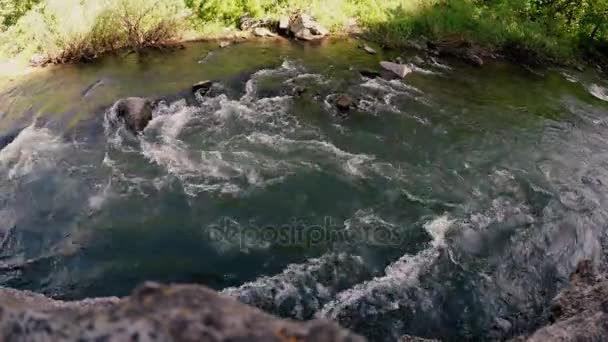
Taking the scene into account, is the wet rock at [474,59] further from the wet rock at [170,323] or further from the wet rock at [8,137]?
the wet rock at [170,323]

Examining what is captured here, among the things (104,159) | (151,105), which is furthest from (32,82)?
(104,159)

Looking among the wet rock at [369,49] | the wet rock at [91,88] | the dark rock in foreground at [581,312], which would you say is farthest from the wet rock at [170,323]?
the wet rock at [369,49]

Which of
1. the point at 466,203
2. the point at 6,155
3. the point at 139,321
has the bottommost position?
the point at 6,155

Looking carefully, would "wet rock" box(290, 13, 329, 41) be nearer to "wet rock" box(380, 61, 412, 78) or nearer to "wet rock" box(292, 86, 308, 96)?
"wet rock" box(380, 61, 412, 78)

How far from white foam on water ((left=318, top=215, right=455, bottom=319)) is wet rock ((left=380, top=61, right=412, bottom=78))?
9.43 metres

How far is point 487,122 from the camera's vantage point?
15.6 metres

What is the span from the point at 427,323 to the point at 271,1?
17.7m

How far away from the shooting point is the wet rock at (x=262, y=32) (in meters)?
21.4

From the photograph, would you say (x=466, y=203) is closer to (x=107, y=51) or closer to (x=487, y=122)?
(x=487, y=122)

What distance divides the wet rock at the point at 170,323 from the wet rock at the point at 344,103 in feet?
42.9

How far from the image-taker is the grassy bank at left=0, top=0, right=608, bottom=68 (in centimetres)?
1797

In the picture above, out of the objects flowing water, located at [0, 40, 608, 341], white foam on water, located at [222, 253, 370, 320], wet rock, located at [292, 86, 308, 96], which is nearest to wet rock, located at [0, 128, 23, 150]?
flowing water, located at [0, 40, 608, 341]

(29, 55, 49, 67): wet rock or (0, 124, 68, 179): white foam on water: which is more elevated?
(29, 55, 49, 67): wet rock

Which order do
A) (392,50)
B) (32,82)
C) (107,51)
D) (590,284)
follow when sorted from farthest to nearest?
1. (392,50)
2. (107,51)
3. (32,82)
4. (590,284)
